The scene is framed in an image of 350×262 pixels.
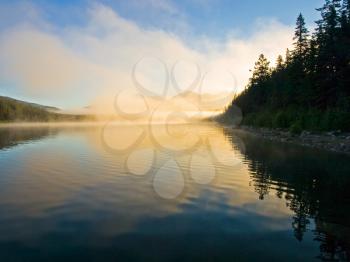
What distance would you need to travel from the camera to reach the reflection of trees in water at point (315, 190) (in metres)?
11.0

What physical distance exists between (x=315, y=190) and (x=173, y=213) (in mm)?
8993

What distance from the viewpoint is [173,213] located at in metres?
13.5

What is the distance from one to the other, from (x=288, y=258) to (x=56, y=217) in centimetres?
866

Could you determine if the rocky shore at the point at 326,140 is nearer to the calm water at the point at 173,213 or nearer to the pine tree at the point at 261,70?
the calm water at the point at 173,213

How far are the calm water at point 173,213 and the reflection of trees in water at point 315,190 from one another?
5 cm

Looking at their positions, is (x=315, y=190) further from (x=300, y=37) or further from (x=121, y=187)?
(x=300, y=37)

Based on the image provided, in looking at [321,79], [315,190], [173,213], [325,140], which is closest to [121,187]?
[173,213]

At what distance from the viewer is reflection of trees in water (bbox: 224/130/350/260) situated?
1103 centimetres

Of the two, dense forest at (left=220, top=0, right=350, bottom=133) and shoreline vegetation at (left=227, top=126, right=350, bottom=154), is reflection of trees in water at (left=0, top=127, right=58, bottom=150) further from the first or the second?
dense forest at (left=220, top=0, right=350, bottom=133)

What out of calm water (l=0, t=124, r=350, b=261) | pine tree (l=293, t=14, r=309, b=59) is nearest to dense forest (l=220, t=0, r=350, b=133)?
pine tree (l=293, t=14, r=309, b=59)

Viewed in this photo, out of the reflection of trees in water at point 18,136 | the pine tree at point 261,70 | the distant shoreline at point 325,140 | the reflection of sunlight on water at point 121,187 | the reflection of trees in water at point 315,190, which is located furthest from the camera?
the pine tree at point 261,70

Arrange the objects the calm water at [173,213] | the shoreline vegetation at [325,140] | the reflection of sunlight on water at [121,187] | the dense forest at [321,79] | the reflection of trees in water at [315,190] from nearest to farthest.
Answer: the calm water at [173,213] → the reflection of trees in water at [315,190] → the reflection of sunlight on water at [121,187] → the shoreline vegetation at [325,140] → the dense forest at [321,79]

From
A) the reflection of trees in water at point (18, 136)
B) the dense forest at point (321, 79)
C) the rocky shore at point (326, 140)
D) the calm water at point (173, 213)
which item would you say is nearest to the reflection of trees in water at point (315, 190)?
the calm water at point (173, 213)

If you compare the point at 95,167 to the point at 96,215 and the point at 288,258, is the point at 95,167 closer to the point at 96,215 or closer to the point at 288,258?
Answer: the point at 96,215
